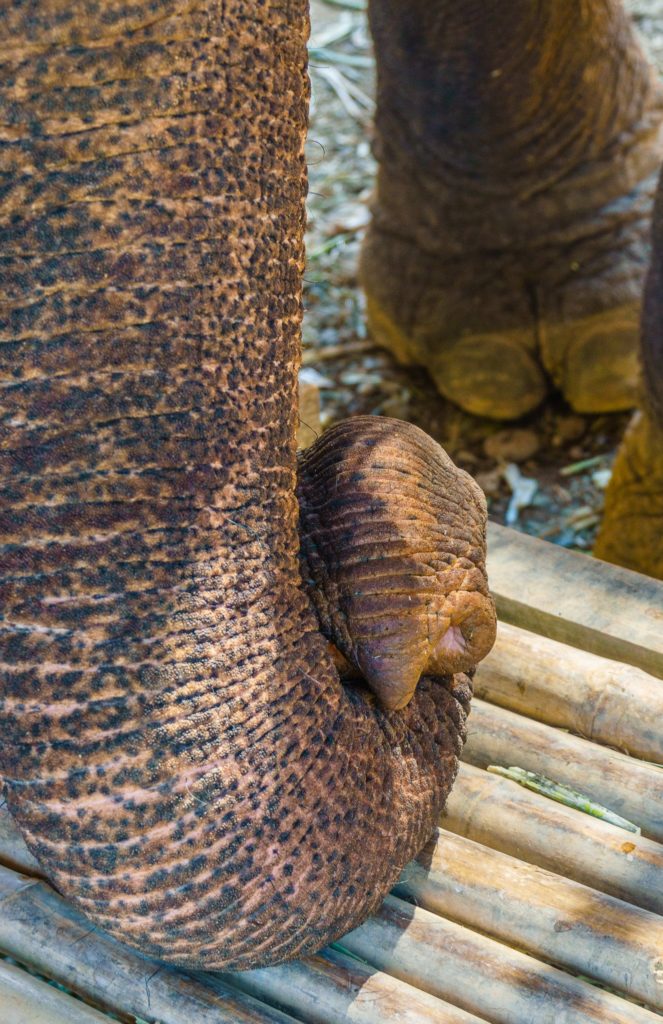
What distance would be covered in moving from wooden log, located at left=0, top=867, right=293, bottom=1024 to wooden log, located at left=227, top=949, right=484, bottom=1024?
0.08 ft

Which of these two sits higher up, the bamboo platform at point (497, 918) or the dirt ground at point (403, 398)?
the bamboo platform at point (497, 918)

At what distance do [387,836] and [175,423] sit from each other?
0.45 metres

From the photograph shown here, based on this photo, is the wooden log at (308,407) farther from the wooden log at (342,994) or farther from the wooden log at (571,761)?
the wooden log at (342,994)

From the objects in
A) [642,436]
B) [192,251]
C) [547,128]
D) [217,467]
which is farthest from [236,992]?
[547,128]

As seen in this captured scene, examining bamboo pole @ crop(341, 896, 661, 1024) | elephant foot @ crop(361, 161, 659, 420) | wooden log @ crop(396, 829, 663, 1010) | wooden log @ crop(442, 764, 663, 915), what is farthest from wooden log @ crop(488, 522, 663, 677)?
elephant foot @ crop(361, 161, 659, 420)

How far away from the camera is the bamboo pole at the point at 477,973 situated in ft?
4.20

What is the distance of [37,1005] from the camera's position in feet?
4.33

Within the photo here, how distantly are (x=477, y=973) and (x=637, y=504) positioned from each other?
4.33ft

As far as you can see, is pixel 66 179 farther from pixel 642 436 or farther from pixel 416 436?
pixel 642 436

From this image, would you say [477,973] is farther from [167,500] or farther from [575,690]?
[167,500]

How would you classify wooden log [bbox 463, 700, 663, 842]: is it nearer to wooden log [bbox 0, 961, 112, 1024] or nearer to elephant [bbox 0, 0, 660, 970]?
elephant [bbox 0, 0, 660, 970]

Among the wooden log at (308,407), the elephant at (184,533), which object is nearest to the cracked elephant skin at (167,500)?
the elephant at (184,533)

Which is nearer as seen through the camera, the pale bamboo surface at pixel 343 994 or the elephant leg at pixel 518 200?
the pale bamboo surface at pixel 343 994

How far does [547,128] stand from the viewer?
2.79 meters
